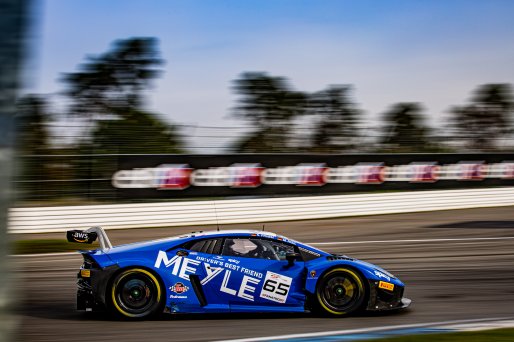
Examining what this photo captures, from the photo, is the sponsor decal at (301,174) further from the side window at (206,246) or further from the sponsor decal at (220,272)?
the sponsor decal at (220,272)

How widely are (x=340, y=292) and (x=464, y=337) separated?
1.88 m

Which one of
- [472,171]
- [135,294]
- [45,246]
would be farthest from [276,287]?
[472,171]

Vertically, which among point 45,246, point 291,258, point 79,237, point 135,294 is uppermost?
point 79,237

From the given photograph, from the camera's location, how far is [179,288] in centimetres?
771

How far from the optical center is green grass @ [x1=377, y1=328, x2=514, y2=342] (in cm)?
616

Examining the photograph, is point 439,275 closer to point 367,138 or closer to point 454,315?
point 454,315

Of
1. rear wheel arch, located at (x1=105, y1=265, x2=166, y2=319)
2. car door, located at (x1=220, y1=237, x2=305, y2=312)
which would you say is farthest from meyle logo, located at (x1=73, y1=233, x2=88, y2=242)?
car door, located at (x1=220, y1=237, x2=305, y2=312)

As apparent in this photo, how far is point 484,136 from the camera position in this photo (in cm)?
2864

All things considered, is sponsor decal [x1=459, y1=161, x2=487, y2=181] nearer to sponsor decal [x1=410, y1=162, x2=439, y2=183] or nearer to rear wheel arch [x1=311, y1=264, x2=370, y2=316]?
sponsor decal [x1=410, y1=162, x2=439, y2=183]

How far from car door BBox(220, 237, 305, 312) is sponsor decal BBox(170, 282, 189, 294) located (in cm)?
41

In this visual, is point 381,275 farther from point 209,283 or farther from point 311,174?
point 311,174

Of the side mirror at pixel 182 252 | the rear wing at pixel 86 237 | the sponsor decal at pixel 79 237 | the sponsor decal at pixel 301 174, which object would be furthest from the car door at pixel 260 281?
the sponsor decal at pixel 301 174

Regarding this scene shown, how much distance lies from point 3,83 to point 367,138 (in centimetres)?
2306

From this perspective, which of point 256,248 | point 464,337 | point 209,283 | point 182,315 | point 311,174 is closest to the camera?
point 464,337
